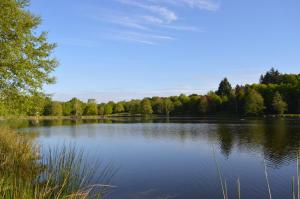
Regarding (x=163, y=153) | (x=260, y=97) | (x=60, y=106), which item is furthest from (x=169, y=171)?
(x=60, y=106)

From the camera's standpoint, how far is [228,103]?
411ft

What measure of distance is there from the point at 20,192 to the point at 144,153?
24.8 meters

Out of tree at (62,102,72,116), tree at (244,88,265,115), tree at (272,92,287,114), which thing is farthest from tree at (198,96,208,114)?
tree at (62,102,72,116)

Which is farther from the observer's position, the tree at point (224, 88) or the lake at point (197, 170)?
the tree at point (224, 88)

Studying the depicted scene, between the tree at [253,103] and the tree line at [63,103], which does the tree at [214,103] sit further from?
the tree at [253,103]

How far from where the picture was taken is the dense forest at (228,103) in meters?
108

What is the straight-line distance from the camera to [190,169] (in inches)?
902

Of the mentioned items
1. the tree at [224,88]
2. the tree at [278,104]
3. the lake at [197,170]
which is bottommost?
the lake at [197,170]

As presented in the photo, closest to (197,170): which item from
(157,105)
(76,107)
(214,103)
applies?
(214,103)

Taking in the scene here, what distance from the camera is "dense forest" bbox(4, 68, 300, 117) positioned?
10750 cm

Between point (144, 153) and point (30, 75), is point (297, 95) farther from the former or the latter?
point (30, 75)

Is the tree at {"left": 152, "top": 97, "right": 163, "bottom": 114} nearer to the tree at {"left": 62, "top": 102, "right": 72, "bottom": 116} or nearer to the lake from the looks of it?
the tree at {"left": 62, "top": 102, "right": 72, "bottom": 116}

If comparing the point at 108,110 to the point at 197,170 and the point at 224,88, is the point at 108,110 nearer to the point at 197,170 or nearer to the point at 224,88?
the point at 224,88

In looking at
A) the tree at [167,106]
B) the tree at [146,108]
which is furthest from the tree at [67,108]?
the tree at [167,106]
